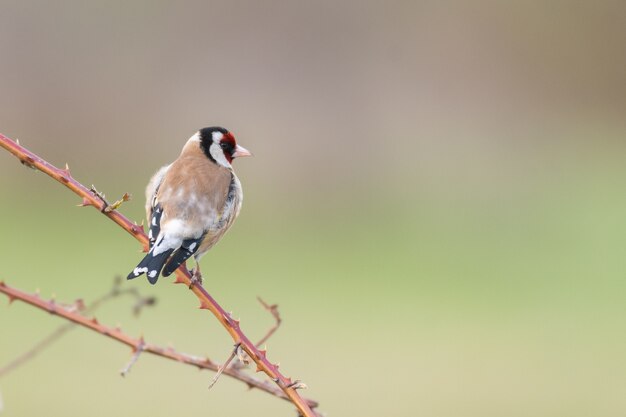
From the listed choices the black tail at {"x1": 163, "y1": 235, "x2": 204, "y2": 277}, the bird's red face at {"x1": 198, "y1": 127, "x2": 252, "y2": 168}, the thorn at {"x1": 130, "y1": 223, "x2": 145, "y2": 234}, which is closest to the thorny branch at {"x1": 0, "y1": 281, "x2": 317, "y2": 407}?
the thorn at {"x1": 130, "y1": 223, "x2": 145, "y2": 234}

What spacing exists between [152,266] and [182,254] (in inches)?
5.1

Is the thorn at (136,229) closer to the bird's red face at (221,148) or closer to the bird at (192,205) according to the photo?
the bird at (192,205)

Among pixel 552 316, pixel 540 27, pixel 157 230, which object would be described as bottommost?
pixel 157 230

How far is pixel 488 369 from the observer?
6012mm

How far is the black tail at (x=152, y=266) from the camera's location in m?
1.87

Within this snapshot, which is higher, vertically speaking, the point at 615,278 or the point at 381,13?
the point at 381,13

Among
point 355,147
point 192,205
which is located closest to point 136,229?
point 192,205

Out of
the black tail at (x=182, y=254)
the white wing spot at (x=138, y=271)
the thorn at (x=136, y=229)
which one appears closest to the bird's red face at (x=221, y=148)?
the black tail at (x=182, y=254)

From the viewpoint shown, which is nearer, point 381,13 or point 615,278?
point 615,278

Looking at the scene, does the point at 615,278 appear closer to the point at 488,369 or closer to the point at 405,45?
the point at 488,369

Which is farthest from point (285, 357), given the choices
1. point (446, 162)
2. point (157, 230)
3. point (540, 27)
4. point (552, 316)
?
point (540, 27)

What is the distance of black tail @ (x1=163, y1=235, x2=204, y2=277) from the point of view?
6.35 feet

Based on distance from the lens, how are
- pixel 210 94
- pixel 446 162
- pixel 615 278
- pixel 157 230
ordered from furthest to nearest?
Result: pixel 446 162 < pixel 210 94 < pixel 615 278 < pixel 157 230

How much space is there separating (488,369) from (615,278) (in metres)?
2.36
